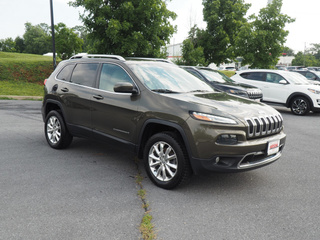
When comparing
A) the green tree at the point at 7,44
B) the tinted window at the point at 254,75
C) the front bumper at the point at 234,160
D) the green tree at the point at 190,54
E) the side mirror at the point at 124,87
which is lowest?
the front bumper at the point at 234,160

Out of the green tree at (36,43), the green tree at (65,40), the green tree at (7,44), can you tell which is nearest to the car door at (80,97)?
the green tree at (65,40)

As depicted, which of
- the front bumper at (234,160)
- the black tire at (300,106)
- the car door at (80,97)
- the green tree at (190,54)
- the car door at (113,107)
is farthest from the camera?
the green tree at (190,54)

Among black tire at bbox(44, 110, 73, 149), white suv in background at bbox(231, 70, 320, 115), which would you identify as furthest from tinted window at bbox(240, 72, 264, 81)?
black tire at bbox(44, 110, 73, 149)

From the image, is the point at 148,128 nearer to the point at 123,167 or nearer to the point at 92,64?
the point at 123,167

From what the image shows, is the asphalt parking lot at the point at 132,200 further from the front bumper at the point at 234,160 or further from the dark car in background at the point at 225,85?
the dark car in background at the point at 225,85

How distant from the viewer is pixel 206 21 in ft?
77.7

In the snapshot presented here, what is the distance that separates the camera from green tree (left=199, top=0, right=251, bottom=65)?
2280 cm

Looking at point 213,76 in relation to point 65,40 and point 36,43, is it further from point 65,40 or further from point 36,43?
point 36,43

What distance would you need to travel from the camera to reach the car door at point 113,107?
14.6 ft

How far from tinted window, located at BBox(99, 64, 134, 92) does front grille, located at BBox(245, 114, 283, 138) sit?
1.94m

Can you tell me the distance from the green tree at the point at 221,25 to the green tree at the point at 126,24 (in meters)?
8.39

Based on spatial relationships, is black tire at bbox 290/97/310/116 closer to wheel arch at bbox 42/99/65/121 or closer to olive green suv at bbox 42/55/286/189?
olive green suv at bbox 42/55/286/189

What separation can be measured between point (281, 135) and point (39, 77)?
20.2 meters

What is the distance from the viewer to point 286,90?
1194 centimetres
